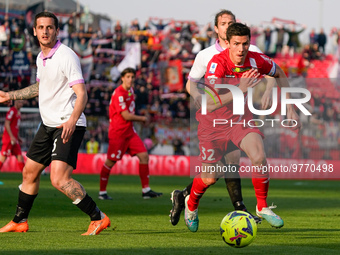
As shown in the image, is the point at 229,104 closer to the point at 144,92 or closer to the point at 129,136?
the point at 129,136

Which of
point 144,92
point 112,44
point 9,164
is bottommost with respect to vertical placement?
point 9,164

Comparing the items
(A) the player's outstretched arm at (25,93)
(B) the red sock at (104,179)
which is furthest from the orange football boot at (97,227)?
(B) the red sock at (104,179)

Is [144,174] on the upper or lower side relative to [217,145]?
lower

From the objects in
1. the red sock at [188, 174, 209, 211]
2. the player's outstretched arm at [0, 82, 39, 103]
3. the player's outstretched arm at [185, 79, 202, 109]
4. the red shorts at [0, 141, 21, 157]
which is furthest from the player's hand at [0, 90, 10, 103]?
the red shorts at [0, 141, 21, 157]

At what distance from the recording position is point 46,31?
7.16 metres

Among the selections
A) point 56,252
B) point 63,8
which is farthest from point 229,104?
point 63,8

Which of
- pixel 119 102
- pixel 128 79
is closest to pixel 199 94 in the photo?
pixel 128 79

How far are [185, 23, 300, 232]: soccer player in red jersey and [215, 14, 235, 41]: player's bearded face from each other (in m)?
0.80

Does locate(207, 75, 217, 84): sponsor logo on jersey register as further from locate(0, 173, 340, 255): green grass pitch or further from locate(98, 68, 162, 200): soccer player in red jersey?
locate(98, 68, 162, 200): soccer player in red jersey

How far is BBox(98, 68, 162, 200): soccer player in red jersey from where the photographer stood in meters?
13.6

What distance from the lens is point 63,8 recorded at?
54.8 metres

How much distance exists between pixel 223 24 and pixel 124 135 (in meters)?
5.85

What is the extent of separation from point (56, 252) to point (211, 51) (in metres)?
3.64

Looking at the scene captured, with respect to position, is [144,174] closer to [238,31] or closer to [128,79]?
[128,79]
